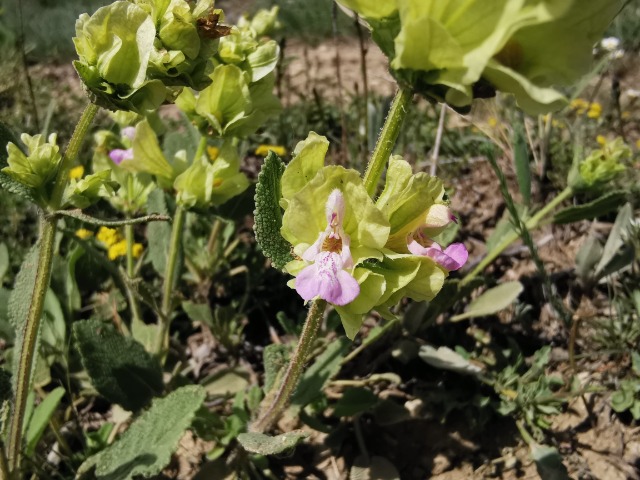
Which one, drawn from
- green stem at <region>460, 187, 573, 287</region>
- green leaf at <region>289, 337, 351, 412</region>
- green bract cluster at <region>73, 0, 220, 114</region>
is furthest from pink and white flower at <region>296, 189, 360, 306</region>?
green stem at <region>460, 187, 573, 287</region>

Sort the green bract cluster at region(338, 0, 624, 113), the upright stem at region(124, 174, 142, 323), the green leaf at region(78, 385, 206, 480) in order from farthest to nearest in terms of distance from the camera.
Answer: the upright stem at region(124, 174, 142, 323) → the green leaf at region(78, 385, 206, 480) → the green bract cluster at region(338, 0, 624, 113)

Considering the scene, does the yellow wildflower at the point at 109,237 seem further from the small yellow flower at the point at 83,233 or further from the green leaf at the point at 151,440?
the green leaf at the point at 151,440

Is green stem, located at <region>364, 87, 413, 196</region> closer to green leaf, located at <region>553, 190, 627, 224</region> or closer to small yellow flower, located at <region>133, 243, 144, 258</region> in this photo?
green leaf, located at <region>553, 190, 627, 224</region>

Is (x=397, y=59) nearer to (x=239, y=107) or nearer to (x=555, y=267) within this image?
(x=239, y=107)

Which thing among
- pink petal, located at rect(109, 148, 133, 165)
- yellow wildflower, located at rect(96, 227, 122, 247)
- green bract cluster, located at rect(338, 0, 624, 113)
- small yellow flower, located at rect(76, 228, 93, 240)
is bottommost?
yellow wildflower, located at rect(96, 227, 122, 247)

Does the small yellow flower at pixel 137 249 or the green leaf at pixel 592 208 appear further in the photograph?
the small yellow flower at pixel 137 249

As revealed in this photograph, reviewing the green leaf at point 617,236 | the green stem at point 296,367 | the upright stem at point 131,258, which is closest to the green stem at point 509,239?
the green leaf at point 617,236

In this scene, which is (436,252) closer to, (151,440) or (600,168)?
(151,440)
